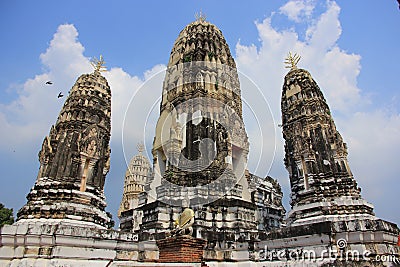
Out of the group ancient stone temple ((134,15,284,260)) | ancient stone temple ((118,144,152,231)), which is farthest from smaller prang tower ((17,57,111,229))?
ancient stone temple ((118,144,152,231))

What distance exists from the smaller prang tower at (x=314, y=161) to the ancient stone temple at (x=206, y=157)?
3.44 m

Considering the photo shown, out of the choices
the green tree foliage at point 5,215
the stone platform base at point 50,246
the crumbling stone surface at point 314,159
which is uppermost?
the crumbling stone surface at point 314,159

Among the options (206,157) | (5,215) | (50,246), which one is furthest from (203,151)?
(5,215)

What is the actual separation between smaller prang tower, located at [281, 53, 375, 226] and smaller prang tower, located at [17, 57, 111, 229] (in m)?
11.1

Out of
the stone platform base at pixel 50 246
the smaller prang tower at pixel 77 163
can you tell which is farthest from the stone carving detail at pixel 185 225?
the smaller prang tower at pixel 77 163

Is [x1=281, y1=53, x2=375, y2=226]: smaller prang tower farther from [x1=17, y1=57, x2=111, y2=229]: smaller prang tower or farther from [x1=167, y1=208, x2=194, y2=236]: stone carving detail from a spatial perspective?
[x1=17, y1=57, x2=111, y2=229]: smaller prang tower

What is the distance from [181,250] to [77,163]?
9350 millimetres

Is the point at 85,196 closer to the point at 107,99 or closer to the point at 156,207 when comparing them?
the point at 156,207

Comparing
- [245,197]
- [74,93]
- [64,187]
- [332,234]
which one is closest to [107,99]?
[74,93]

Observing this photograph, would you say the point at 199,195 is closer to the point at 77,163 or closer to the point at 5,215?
the point at 77,163

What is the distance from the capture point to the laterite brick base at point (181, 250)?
879 centimetres

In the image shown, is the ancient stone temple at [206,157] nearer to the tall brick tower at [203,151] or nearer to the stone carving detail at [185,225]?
the tall brick tower at [203,151]

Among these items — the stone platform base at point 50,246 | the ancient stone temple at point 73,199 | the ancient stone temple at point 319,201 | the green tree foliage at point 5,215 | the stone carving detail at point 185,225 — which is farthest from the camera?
the green tree foliage at point 5,215

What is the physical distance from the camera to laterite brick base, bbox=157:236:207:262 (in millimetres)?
8789
